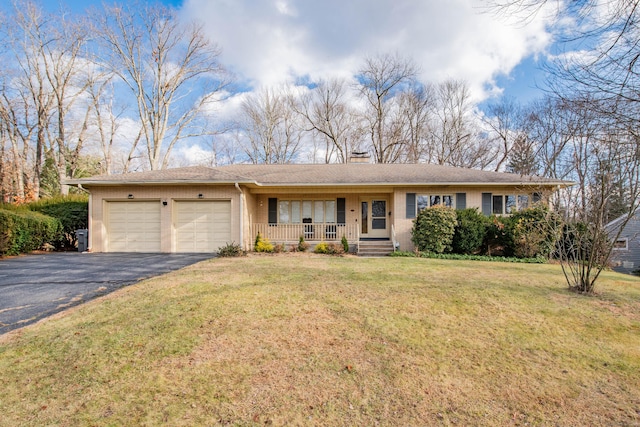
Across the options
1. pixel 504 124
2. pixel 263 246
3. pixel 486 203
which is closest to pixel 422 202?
pixel 486 203

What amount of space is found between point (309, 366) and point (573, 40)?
525 cm

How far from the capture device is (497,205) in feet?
41.2

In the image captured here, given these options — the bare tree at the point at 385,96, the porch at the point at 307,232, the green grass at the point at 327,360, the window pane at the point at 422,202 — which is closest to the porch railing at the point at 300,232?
the porch at the point at 307,232

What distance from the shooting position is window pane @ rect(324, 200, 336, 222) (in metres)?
13.8

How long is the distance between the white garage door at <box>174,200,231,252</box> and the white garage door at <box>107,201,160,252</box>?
0.87 m

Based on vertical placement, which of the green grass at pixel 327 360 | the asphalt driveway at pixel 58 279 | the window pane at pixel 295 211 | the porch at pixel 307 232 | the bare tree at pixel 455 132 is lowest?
the green grass at pixel 327 360

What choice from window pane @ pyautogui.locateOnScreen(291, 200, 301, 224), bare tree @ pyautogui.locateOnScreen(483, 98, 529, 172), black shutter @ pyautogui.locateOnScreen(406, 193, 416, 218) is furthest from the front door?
bare tree @ pyautogui.locateOnScreen(483, 98, 529, 172)

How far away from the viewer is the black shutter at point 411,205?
12454 millimetres

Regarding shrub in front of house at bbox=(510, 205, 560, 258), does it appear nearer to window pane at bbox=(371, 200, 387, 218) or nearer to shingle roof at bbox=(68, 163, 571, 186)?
shingle roof at bbox=(68, 163, 571, 186)

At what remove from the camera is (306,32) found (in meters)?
14.6

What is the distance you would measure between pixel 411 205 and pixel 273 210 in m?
5.96

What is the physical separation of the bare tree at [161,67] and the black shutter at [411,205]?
1853 cm

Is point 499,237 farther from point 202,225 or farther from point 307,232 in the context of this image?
point 202,225

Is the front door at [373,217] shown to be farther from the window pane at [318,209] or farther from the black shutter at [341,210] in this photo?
the window pane at [318,209]
